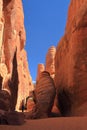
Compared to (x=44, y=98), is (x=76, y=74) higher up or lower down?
higher up

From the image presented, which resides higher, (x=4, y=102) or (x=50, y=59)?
(x=50, y=59)

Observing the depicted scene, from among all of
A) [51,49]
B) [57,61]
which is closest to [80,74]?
[57,61]

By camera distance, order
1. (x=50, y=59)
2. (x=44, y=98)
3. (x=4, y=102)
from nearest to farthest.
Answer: (x=4, y=102), (x=44, y=98), (x=50, y=59)

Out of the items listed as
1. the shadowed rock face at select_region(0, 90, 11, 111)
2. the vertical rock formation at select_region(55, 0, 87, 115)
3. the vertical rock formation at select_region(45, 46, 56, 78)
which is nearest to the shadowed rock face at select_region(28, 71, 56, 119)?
the vertical rock formation at select_region(55, 0, 87, 115)

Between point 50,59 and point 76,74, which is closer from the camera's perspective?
point 76,74

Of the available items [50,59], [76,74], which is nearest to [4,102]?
[76,74]

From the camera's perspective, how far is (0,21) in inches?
765

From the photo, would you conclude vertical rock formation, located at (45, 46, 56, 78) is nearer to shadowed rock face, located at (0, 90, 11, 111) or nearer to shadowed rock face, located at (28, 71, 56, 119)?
shadowed rock face, located at (28, 71, 56, 119)

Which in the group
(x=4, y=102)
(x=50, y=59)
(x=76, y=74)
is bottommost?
(x=4, y=102)

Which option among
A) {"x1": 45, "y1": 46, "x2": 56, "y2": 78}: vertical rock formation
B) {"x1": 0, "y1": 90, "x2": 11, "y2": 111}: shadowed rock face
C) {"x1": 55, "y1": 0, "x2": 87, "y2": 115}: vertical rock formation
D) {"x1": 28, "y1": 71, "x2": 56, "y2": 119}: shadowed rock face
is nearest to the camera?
{"x1": 0, "y1": 90, "x2": 11, "y2": 111}: shadowed rock face

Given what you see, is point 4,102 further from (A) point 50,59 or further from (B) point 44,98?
(A) point 50,59

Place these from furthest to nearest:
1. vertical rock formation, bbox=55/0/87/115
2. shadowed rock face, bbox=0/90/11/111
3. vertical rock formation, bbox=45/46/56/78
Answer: vertical rock formation, bbox=45/46/56/78 < vertical rock formation, bbox=55/0/87/115 < shadowed rock face, bbox=0/90/11/111

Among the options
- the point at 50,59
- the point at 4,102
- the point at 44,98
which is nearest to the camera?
the point at 4,102

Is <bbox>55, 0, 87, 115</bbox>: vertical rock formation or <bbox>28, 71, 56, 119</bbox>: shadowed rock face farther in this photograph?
<bbox>55, 0, 87, 115</bbox>: vertical rock formation
